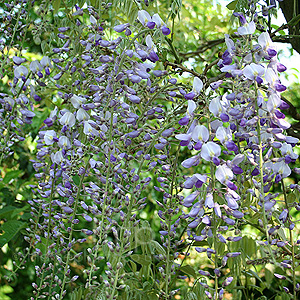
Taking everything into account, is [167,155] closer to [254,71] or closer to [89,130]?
[89,130]

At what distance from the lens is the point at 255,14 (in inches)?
40.6

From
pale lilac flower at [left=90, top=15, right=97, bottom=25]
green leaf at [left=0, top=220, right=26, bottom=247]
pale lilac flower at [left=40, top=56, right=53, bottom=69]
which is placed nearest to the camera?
pale lilac flower at [left=90, top=15, right=97, bottom=25]

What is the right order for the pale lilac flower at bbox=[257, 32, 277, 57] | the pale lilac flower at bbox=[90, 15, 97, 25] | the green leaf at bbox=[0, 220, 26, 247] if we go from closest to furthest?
the pale lilac flower at bbox=[257, 32, 277, 57], the pale lilac flower at bbox=[90, 15, 97, 25], the green leaf at bbox=[0, 220, 26, 247]

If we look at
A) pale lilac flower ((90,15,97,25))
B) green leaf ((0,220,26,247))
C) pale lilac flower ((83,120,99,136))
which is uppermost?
pale lilac flower ((90,15,97,25))

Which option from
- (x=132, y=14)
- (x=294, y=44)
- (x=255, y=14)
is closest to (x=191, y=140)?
(x=255, y=14)

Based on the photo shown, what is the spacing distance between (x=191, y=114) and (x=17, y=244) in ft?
4.90

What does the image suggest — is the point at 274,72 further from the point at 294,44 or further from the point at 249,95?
the point at 294,44

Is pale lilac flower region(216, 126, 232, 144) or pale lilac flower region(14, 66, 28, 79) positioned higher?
pale lilac flower region(216, 126, 232, 144)

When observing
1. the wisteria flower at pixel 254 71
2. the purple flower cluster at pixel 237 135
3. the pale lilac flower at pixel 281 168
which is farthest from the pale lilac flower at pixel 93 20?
the pale lilac flower at pixel 281 168

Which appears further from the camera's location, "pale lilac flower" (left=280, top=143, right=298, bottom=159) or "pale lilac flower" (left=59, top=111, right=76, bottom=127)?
"pale lilac flower" (left=59, top=111, right=76, bottom=127)

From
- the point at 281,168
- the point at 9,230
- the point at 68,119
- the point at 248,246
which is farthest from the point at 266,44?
the point at 9,230

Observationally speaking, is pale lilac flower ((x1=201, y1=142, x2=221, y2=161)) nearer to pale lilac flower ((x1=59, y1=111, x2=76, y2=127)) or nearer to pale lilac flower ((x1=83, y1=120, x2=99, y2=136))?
pale lilac flower ((x1=83, y1=120, x2=99, y2=136))

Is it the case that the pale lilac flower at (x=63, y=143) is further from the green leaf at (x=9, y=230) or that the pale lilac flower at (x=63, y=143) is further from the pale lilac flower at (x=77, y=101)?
the green leaf at (x=9, y=230)

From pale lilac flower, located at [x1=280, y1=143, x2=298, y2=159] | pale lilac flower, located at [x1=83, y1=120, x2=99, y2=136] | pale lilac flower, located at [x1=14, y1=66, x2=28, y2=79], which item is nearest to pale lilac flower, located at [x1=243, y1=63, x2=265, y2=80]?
pale lilac flower, located at [x1=280, y1=143, x2=298, y2=159]
